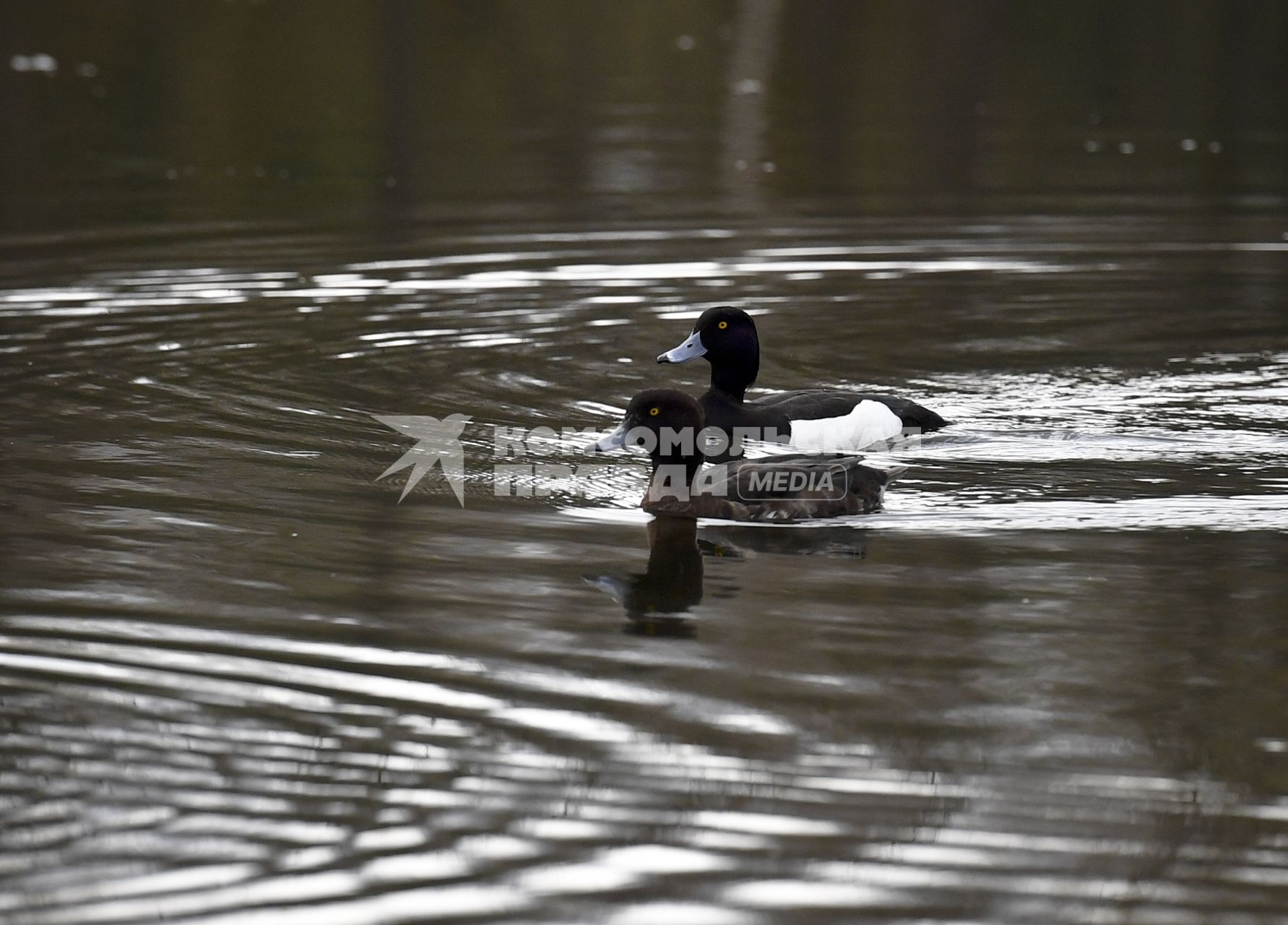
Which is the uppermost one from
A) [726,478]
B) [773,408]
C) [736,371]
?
[736,371]

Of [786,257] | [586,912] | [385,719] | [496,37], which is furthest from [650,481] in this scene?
[496,37]

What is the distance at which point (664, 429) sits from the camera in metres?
8.76

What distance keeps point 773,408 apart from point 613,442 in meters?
1.64

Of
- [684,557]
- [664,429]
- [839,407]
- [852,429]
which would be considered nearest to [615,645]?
[684,557]

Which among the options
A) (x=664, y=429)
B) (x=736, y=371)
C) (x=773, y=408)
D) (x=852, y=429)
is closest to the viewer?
(x=664, y=429)

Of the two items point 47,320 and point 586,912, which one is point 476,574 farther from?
point 47,320

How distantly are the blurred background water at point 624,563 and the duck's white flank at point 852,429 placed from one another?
29 centimetres

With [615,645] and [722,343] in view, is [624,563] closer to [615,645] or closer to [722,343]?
[615,645]

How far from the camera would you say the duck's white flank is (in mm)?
9656

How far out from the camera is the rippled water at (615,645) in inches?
190

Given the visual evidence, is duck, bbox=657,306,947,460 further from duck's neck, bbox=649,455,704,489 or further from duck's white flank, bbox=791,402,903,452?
duck's neck, bbox=649,455,704,489

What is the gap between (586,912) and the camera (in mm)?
4609

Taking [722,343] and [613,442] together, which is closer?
[613,442]

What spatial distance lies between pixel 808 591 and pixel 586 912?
2.79 meters
